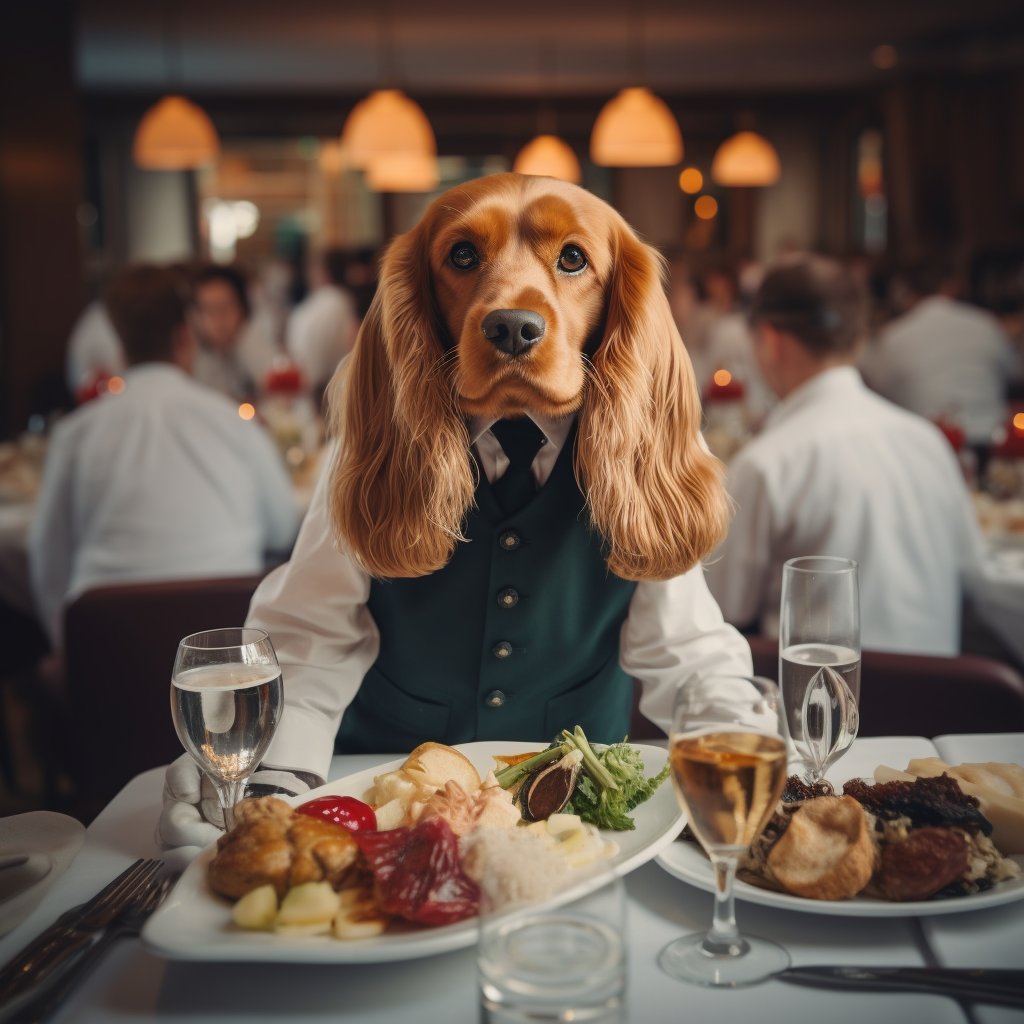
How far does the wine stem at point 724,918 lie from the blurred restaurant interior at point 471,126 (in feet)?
15.0

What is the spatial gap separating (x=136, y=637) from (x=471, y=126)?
39.9ft

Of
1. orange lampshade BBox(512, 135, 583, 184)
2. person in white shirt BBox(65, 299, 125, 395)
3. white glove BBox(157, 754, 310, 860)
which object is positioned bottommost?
white glove BBox(157, 754, 310, 860)

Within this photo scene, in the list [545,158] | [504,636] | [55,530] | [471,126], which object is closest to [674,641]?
[504,636]

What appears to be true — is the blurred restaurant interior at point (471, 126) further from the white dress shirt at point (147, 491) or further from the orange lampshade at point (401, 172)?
the white dress shirt at point (147, 491)

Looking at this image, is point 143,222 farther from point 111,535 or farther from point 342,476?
point 342,476

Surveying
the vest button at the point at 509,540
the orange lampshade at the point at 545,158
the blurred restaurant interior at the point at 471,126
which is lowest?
the vest button at the point at 509,540

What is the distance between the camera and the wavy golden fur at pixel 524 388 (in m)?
1.54

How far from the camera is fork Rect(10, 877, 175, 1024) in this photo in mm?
955

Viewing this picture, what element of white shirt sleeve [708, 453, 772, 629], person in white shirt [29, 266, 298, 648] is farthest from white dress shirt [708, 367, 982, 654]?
person in white shirt [29, 266, 298, 648]

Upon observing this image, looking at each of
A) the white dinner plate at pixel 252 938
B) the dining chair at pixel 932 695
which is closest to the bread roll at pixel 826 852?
the white dinner plate at pixel 252 938

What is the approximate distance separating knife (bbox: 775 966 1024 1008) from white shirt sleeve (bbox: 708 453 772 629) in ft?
6.39

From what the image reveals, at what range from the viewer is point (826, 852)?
44.1 inches

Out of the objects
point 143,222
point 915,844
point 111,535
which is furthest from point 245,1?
point 915,844

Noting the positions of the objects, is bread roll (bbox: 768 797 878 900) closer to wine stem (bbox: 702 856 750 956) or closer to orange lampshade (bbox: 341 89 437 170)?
wine stem (bbox: 702 856 750 956)
